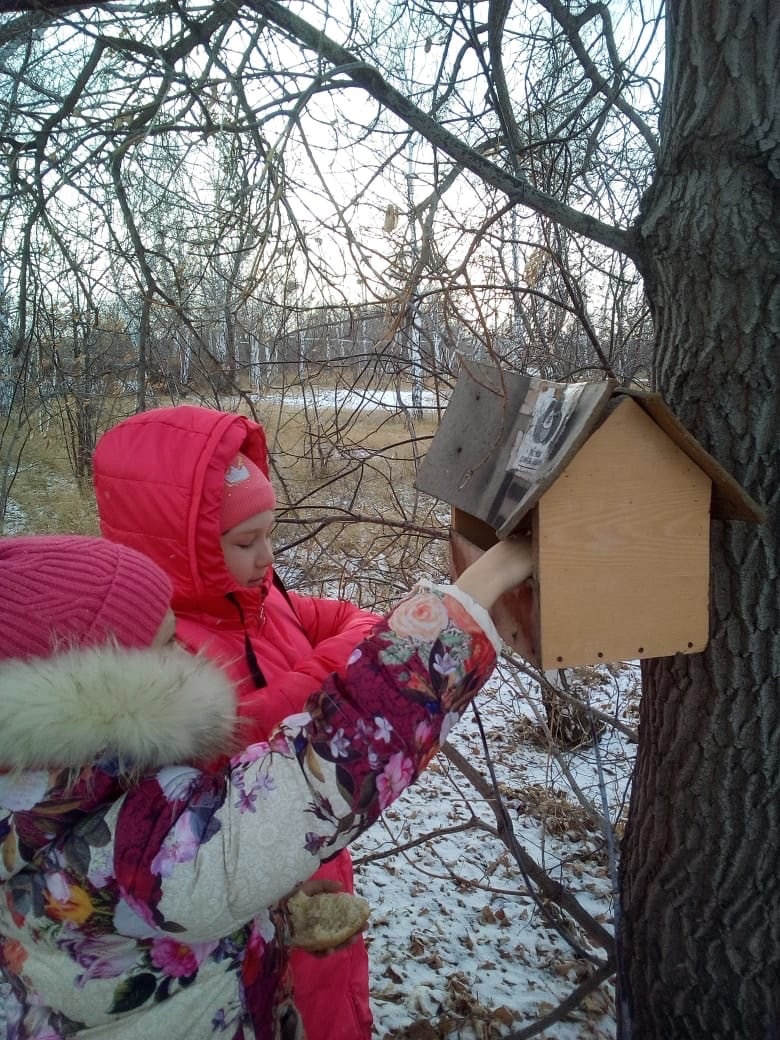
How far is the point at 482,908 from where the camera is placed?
9.71ft

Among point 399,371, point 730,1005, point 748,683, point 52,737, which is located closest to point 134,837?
point 52,737

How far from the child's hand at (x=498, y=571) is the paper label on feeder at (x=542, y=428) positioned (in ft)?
0.61

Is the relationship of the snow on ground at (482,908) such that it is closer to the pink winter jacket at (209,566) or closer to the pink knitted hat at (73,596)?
the pink winter jacket at (209,566)

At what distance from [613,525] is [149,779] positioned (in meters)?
0.86

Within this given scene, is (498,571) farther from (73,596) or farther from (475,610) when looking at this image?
(73,596)

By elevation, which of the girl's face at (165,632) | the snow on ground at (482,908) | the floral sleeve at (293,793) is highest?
the girl's face at (165,632)

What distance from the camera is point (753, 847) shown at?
62.3 inches

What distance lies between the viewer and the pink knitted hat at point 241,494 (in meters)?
1.51

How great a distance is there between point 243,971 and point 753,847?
1129 mm

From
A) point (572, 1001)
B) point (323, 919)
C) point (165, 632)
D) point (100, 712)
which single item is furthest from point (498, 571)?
point (572, 1001)

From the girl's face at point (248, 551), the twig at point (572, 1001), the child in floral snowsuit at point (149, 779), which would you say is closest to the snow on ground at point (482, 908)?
the twig at point (572, 1001)

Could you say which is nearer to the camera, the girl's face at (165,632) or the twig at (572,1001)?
the girl's face at (165,632)

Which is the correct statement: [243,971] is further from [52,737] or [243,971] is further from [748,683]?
[748,683]

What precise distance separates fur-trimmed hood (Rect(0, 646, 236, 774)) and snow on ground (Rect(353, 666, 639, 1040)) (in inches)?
67.6
